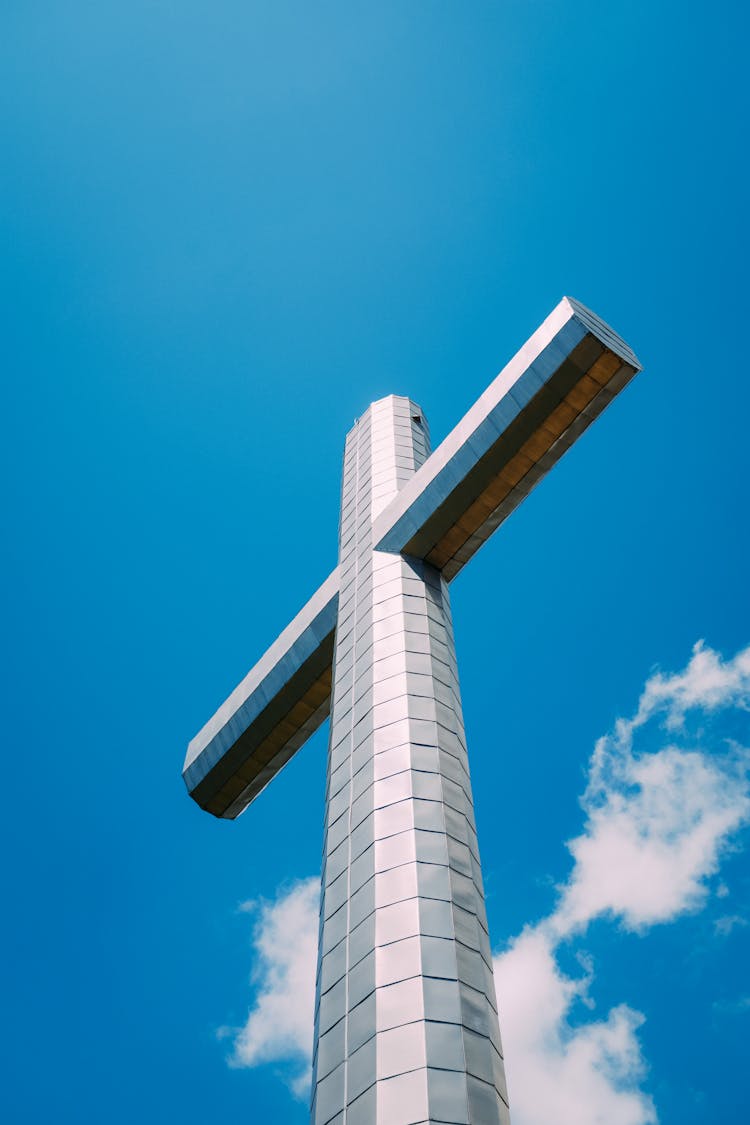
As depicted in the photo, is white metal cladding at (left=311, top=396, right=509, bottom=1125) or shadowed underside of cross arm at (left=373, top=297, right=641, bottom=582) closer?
white metal cladding at (left=311, top=396, right=509, bottom=1125)

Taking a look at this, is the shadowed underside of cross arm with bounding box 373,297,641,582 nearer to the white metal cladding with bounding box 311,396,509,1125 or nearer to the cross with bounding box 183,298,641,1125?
the cross with bounding box 183,298,641,1125

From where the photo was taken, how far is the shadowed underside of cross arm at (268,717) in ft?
83.8

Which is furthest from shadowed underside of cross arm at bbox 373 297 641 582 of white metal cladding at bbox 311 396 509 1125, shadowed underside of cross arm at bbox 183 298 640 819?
white metal cladding at bbox 311 396 509 1125

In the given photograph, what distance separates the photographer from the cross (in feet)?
41.4

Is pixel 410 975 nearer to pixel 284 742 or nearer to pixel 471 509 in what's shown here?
pixel 471 509

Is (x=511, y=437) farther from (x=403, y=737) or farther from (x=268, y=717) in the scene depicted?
(x=268, y=717)

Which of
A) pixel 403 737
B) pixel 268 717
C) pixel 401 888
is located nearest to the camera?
pixel 401 888

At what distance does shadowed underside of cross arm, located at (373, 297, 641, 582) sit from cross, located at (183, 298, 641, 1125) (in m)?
0.04

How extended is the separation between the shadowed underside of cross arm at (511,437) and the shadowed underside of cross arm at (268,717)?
3.41 m

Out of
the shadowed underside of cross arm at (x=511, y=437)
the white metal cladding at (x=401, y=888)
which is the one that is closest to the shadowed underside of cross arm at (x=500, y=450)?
the shadowed underside of cross arm at (x=511, y=437)

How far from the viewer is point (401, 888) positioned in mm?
14516

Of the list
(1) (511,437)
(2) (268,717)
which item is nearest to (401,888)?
(1) (511,437)

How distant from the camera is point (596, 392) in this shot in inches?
874

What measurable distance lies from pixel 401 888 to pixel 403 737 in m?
3.19
